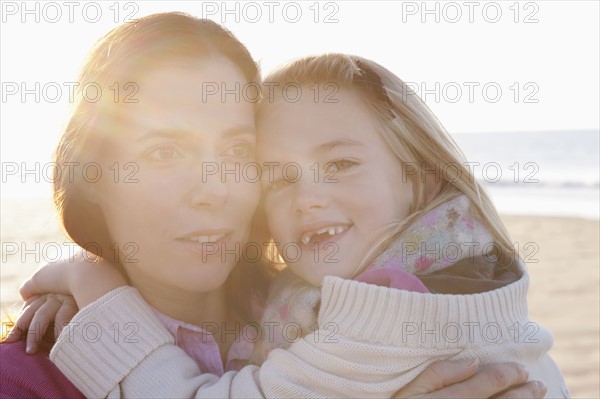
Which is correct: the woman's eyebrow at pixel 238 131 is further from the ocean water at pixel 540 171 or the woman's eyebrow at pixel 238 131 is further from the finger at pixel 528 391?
the finger at pixel 528 391

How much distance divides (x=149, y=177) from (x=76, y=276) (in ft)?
1.51

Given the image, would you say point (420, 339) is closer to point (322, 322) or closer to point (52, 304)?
point (322, 322)

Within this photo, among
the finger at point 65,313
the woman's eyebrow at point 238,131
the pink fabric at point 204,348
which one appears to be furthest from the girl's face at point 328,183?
the finger at point 65,313

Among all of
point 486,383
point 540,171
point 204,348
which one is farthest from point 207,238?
point 540,171

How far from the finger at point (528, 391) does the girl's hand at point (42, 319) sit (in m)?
1.48

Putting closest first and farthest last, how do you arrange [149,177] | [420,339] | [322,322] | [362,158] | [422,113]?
[420,339] → [322,322] → [149,177] → [362,158] → [422,113]

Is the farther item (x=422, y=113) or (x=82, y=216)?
(x=422, y=113)

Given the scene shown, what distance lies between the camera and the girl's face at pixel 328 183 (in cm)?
278

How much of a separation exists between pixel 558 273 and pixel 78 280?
717 cm

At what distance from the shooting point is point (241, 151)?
2830 mm

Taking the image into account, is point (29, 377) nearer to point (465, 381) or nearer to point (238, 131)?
point (238, 131)

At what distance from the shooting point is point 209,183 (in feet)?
8.65

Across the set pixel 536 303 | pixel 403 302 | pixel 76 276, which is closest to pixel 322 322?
pixel 403 302

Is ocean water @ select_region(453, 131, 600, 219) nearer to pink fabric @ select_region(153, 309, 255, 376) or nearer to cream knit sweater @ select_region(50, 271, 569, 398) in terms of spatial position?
cream knit sweater @ select_region(50, 271, 569, 398)
